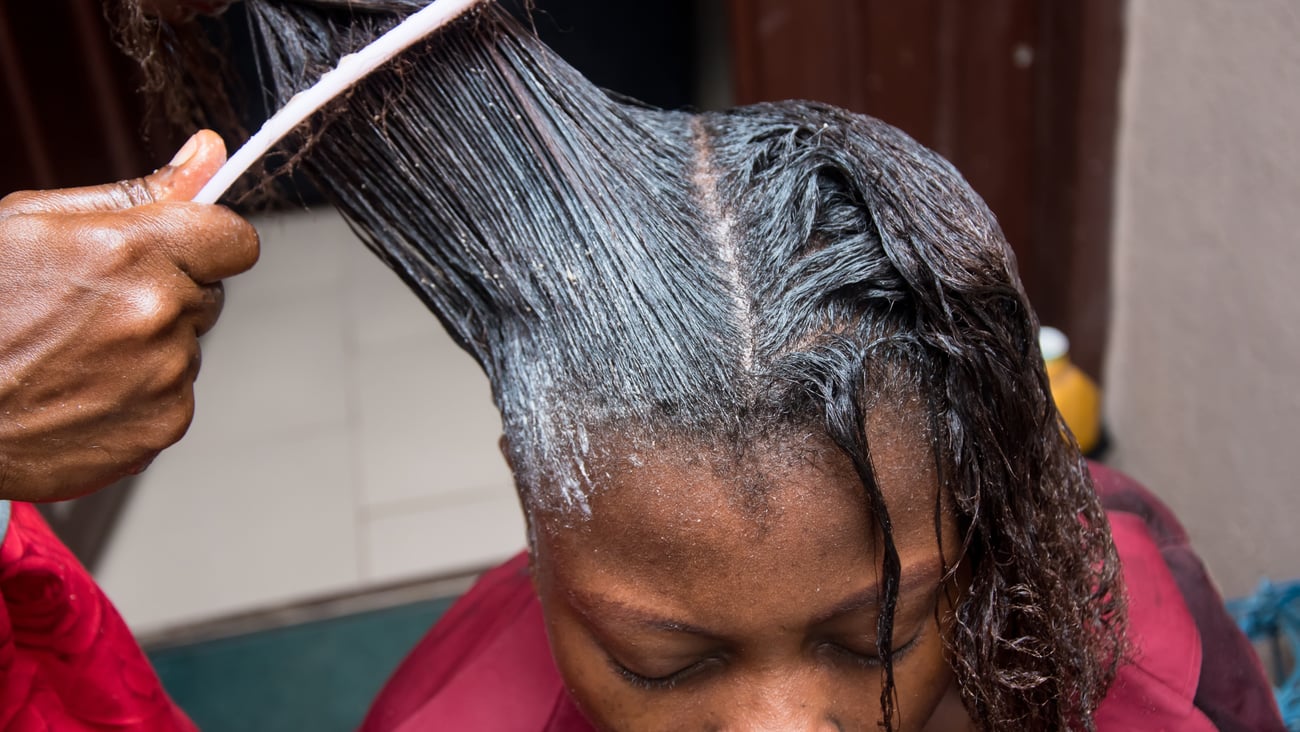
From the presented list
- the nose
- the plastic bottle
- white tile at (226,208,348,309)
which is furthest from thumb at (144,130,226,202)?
white tile at (226,208,348,309)

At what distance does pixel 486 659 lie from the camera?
3.23 ft

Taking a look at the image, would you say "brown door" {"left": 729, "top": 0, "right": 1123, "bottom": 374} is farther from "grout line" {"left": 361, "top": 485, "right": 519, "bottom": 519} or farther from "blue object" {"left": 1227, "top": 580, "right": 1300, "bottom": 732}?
"grout line" {"left": 361, "top": 485, "right": 519, "bottom": 519}

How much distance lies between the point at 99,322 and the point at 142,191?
0.09m

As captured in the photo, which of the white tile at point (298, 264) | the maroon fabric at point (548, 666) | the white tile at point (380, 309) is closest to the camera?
the maroon fabric at point (548, 666)

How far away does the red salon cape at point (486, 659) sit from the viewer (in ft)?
2.57

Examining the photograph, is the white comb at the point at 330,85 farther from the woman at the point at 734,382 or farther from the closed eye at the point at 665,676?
the closed eye at the point at 665,676

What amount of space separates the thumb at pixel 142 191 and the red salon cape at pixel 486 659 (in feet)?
0.89

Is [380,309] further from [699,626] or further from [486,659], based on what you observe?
[699,626]

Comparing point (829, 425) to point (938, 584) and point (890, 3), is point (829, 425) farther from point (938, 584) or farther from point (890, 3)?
point (890, 3)

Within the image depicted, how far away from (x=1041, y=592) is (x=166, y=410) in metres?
0.54

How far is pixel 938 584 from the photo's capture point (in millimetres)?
681

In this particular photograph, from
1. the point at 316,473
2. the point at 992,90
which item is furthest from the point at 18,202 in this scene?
the point at 316,473

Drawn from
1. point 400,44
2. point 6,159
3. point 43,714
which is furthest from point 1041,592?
point 6,159

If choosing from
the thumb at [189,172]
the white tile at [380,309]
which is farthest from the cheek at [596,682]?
the white tile at [380,309]
